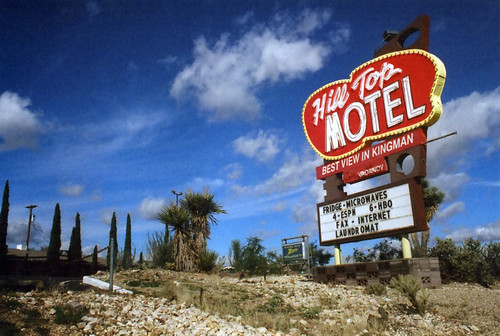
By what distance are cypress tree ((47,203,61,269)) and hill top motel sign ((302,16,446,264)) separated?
99.6 ft

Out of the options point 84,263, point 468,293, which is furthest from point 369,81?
point 84,263

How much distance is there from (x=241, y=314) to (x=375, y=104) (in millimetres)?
11140

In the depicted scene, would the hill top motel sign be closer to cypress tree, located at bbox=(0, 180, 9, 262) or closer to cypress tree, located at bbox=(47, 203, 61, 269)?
cypress tree, located at bbox=(47, 203, 61, 269)

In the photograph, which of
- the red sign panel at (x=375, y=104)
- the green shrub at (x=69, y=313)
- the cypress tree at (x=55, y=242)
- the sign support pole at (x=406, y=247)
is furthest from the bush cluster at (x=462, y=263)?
the cypress tree at (x=55, y=242)

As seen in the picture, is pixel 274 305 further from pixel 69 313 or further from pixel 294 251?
pixel 294 251

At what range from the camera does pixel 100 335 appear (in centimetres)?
820

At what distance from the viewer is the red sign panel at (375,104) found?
50.4 ft

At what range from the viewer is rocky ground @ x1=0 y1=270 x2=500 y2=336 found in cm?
873

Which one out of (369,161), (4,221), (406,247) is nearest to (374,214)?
(406,247)

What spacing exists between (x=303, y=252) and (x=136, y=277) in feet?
32.2

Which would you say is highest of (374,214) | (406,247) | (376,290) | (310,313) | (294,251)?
(374,214)

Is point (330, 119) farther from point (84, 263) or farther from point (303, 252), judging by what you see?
point (84, 263)

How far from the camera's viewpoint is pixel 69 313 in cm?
891

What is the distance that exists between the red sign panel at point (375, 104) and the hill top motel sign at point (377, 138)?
4 cm
